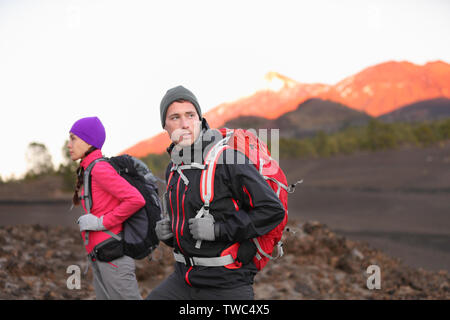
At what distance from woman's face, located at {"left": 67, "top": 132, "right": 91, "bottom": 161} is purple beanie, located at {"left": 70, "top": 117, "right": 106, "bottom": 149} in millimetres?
28

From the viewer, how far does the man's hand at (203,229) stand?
237 centimetres

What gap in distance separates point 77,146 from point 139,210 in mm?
723

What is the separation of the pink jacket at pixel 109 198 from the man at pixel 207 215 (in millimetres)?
729

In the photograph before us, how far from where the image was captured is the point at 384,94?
10312 centimetres

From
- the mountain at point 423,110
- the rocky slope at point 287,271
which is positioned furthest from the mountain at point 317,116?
the rocky slope at point 287,271

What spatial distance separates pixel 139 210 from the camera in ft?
11.5

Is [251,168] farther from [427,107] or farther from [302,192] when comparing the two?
[427,107]

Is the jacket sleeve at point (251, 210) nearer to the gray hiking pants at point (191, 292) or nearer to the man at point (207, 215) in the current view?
the man at point (207, 215)

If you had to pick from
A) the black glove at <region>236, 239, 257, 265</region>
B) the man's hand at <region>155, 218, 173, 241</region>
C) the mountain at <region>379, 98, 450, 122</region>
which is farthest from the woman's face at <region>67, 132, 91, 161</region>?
the mountain at <region>379, 98, 450, 122</region>

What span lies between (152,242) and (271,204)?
1.47 m

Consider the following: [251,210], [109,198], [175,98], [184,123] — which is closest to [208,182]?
[251,210]

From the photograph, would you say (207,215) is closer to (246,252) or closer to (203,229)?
(203,229)
